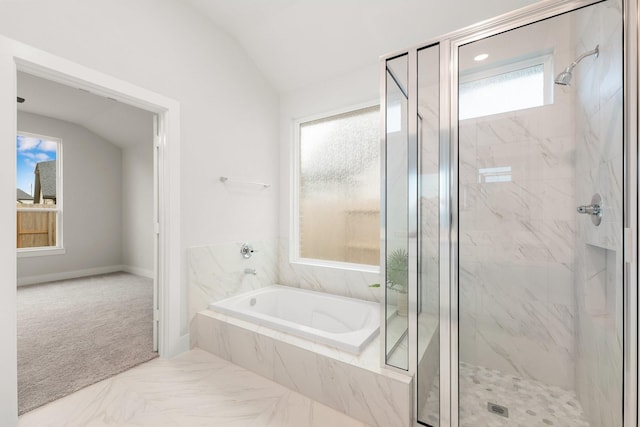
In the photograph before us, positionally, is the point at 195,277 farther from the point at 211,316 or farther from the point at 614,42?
the point at 614,42

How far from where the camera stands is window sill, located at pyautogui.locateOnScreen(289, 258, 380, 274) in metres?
2.65

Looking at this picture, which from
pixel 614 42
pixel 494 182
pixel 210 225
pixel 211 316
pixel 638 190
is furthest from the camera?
pixel 210 225

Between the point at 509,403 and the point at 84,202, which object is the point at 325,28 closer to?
the point at 509,403

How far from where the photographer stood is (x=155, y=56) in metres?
2.07

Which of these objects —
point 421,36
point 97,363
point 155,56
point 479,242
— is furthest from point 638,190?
point 97,363

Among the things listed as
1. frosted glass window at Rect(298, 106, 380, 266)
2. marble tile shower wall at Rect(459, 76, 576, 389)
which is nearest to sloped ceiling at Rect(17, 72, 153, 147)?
frosted glass window at Rect(298, 106, 380, 266)

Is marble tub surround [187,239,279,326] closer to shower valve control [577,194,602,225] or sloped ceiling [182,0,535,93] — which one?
sloped ceiling [182,0,535,93]

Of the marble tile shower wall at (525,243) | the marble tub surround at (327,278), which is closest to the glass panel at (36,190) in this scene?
the marble tub surround at (327,278)

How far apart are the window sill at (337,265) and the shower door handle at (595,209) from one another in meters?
1.50

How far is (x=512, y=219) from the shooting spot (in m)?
1.76

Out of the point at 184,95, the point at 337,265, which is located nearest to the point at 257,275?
the point at 337,265

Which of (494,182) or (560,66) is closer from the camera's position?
(560,66)

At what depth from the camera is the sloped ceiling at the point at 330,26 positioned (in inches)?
80.4

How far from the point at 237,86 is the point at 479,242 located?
241cm
